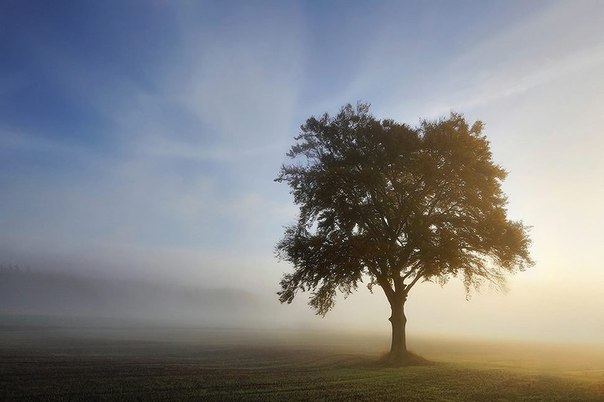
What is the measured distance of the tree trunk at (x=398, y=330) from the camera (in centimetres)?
3425

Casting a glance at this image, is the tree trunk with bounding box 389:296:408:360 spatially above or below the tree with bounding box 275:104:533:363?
below

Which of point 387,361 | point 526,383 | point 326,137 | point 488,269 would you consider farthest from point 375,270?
point 526,383

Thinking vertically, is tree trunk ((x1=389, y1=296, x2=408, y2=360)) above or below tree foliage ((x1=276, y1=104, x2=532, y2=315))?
below

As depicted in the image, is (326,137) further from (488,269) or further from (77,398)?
(77,398)

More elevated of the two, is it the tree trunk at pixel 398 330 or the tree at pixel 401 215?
the tree at pixel 401 215

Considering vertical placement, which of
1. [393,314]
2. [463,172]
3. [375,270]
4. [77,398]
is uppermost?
[463,172]

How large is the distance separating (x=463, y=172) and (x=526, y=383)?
16454 millimetres

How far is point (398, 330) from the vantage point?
116 feet

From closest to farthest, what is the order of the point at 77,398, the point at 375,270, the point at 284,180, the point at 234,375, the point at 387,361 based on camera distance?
the point at 77,398
the point at 234,375
the point at 387,361
the point at 375,270
the point at 284,180

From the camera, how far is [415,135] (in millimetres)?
35062

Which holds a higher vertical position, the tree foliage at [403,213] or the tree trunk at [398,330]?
the tree foliage at [403,213]

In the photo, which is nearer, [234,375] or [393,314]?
[234,375]

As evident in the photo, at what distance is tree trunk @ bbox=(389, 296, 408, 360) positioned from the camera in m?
34.2

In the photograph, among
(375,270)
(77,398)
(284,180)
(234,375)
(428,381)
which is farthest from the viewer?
(284,180)
